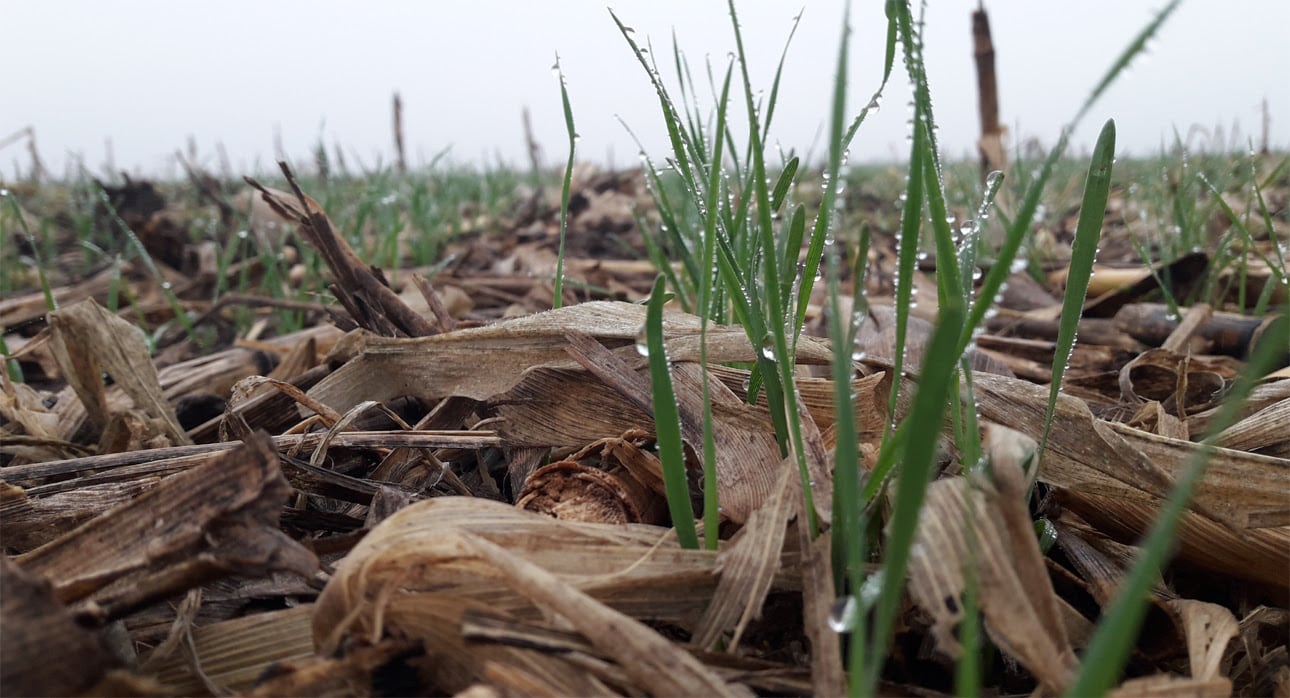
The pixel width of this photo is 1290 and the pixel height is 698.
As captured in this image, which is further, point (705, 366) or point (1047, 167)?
point (705, 366)

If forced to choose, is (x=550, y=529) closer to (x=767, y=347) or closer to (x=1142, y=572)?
(x=767, y=347)

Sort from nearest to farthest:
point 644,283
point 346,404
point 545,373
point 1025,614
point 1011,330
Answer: point 1025,614
point 545,373
point 346,404
point 1011,330
point 644,283

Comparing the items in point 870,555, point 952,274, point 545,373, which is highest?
point 952,274

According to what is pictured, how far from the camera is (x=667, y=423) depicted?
62cm

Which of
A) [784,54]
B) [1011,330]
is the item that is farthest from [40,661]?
[1011,330]

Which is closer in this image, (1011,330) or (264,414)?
(264,414)

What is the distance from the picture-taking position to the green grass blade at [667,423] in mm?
574

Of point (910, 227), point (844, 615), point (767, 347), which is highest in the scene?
Result: point (910, 227)

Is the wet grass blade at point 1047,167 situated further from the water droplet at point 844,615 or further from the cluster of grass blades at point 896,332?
the water droplet at point 844,615

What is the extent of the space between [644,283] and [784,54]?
1892mm

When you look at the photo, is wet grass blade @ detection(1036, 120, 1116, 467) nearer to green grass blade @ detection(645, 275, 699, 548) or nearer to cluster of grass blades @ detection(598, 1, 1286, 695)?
cluster of grass blades @ detection(598, 1, 1286, 695)

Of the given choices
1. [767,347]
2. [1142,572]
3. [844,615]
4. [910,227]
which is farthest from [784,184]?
[1142,572]

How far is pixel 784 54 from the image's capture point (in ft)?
2.76

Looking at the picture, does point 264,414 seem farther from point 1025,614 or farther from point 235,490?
point 1025,614
